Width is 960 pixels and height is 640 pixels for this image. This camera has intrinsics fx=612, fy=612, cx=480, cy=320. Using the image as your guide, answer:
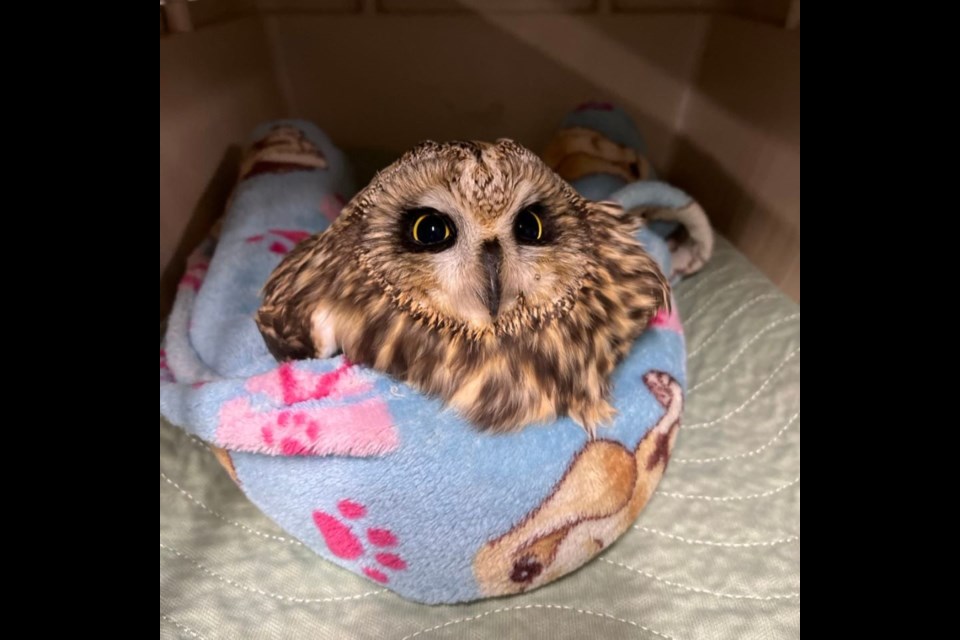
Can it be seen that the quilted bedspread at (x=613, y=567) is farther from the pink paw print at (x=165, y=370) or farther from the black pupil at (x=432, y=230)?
the black pupil at (x=432, y=230)

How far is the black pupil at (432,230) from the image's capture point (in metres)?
0.63

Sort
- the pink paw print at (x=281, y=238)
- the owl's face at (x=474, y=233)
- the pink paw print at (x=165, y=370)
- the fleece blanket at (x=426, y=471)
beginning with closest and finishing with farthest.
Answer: the owl's face at (x=474, y=233) < the fleece blanket at (x=426, y=471) < the pink paw print at (x=165, y=370) < the pink paw print at (x=281, y=238)

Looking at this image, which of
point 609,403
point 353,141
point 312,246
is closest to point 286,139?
A: point 353,141

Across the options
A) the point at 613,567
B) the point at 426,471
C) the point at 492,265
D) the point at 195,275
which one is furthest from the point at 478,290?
the point at 195,275

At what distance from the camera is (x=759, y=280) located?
121 centimetres

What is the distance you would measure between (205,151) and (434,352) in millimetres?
829

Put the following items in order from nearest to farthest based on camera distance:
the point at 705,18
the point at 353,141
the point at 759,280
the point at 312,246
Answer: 1. the point at 312,246
2. the point at 759,280
3. the point at 705,18
4. the point at 353,141

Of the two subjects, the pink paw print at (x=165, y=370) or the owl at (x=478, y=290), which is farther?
the pink paw print at (x=165, y=370)

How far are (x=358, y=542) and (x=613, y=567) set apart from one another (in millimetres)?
351

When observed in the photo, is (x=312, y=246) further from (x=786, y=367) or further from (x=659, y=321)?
(x=786, y=367)

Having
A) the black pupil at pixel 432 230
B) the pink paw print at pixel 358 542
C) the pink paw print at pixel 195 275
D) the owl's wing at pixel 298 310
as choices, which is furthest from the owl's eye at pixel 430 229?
the pink paw print at pixel 195 275

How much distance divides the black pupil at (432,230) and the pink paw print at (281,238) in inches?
21.1

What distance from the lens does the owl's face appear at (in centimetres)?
60

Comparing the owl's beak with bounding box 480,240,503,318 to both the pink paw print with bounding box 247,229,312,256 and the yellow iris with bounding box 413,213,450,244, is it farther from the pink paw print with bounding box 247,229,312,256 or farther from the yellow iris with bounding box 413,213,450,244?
the pink paw print with bounding box 247,229,312,256
